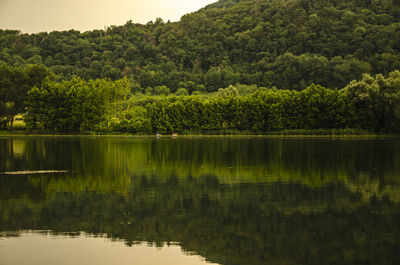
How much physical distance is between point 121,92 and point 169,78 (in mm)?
81609

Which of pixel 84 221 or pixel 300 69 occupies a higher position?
pixel 300 69

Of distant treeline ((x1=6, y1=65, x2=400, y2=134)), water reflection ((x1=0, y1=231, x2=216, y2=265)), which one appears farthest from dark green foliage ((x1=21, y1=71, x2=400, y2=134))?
water reflection ((x1=0, y1=231, x2=216, y2=265))

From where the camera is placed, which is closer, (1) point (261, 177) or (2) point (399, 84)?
Result: (1) point (261, 177)

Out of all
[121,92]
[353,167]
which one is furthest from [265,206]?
[121,92]

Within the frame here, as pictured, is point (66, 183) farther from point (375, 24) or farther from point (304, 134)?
point (375, 24)

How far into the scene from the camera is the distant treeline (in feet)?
300

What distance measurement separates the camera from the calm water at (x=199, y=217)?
12609 millimetres

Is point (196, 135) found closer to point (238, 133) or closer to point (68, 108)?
point (238, 133)

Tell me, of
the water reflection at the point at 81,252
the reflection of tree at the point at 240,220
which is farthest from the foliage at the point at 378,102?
the water reflection at the point at 81,252

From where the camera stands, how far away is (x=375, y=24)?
185500mm

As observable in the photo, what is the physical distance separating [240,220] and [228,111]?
8677 cm

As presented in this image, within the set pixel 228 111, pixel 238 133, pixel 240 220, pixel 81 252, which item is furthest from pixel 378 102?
pixel 81 252

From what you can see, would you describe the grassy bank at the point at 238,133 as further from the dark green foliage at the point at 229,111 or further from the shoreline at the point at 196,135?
the dark green foliage at the point at 229,111

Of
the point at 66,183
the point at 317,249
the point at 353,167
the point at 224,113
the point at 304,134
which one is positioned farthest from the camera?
the point at 224,113
